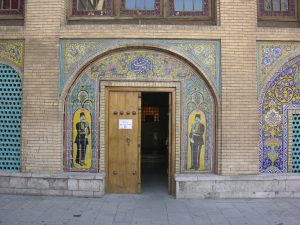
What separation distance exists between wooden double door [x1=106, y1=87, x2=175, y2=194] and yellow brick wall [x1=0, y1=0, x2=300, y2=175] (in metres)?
1.09

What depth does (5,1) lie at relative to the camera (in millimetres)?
6777

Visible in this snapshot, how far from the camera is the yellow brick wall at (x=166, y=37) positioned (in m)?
6.24

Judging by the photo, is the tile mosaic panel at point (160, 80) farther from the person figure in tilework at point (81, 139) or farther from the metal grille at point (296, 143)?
the metal grille at point (296, 143)

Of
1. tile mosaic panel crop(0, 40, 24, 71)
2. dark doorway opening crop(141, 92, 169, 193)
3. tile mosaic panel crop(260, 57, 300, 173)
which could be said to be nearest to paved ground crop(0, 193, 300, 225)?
tile mosaic panel crop(260, 57, 300, 173)

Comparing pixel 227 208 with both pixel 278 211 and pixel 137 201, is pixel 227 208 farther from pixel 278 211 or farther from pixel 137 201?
pixel 137 201

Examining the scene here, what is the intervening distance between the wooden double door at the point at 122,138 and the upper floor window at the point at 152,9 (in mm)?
1808

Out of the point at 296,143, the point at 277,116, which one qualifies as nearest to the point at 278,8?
the point at 277,116

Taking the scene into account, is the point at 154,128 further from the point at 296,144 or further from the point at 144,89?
the point at 296,144

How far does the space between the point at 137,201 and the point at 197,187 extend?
4.23 feet

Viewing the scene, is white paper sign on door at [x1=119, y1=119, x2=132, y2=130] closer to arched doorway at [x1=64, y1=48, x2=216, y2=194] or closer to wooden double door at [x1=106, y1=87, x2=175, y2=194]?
wooden double door at [x1=106, y1=87, x2=175, y2=194]

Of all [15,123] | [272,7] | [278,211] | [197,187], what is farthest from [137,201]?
[272,7]

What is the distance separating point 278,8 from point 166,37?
2751mm

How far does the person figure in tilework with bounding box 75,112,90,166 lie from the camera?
6449 millimetres

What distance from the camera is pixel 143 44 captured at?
6340 mm
